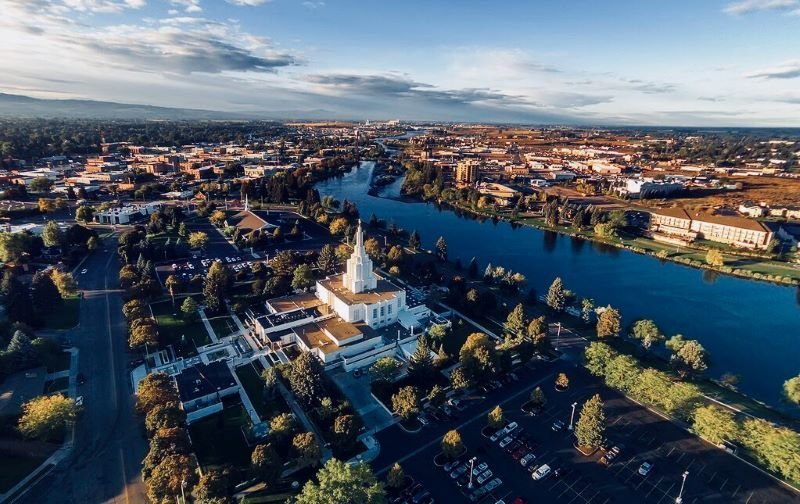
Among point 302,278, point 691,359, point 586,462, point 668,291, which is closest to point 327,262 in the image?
point 302,278

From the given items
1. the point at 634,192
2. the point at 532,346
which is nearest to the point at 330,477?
the point at 532,346

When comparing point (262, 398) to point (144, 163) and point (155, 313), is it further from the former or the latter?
Result: point (144, 163)

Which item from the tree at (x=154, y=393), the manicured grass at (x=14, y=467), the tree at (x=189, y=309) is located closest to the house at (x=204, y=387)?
the tree at (x=154, y=393)

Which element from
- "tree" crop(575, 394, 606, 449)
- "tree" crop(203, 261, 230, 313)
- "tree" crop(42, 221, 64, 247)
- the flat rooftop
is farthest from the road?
"tree" crop(575, 394, 606, 449)

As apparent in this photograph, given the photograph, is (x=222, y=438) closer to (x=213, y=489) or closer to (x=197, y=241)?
(x=213, y=489)

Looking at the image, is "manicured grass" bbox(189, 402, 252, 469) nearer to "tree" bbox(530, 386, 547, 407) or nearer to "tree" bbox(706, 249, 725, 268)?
"tree" bbox(530, 386, 547, 407)

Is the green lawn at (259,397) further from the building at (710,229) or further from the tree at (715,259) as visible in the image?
the building at (710,229)

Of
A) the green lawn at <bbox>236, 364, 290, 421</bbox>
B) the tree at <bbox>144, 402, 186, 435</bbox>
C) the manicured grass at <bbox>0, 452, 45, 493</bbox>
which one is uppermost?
the tree at <bbox>144, 402, 186, 435</bbox>
